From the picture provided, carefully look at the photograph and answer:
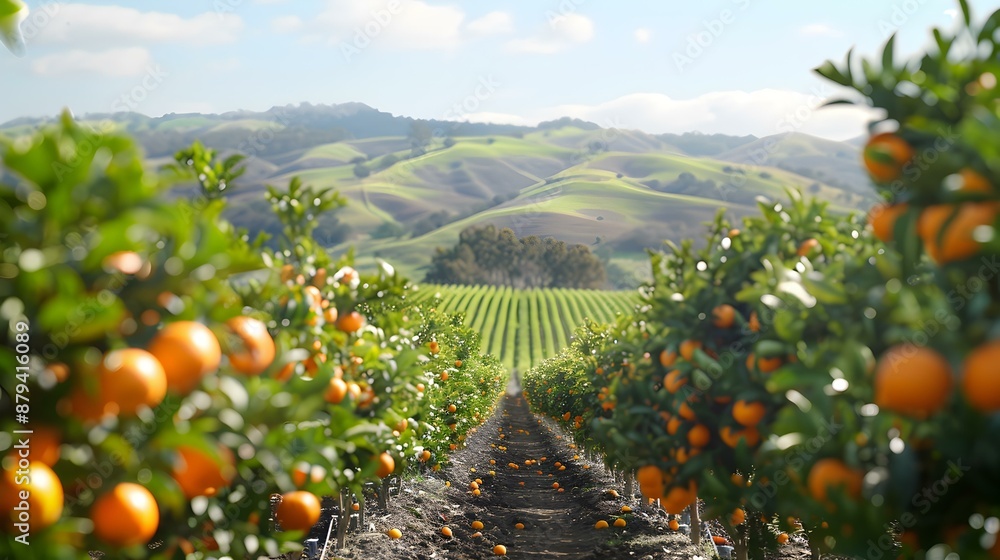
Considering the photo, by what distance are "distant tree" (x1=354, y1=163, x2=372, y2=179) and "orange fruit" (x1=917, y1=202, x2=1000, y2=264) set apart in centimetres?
14898

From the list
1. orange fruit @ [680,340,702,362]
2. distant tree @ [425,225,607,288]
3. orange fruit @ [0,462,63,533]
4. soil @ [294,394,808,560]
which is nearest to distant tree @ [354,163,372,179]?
distant tree @ [425,225,607,288]

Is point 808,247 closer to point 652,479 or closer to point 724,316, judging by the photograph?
point 724,316

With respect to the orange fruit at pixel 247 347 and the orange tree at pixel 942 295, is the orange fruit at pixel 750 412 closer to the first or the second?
the orange tree at pixel 942 295

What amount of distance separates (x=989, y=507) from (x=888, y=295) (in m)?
0.68

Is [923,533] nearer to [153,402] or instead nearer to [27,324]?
[153,402]

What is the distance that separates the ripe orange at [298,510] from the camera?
10.4 ft

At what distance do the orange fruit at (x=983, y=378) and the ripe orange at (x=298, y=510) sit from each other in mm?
2526

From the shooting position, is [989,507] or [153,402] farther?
[989,507]

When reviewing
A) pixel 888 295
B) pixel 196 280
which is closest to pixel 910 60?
pixel 888 295

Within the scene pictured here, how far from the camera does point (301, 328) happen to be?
3838mm

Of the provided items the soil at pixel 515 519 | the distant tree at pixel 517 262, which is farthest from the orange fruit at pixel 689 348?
the distant tree at pixel 517 262

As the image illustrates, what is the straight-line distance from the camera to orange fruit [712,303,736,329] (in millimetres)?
4438

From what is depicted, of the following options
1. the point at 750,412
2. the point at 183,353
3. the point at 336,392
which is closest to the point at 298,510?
the point at 336,392

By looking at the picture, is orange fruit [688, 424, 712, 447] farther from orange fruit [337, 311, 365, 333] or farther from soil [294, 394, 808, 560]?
soil [294, 394, 808, 560]
